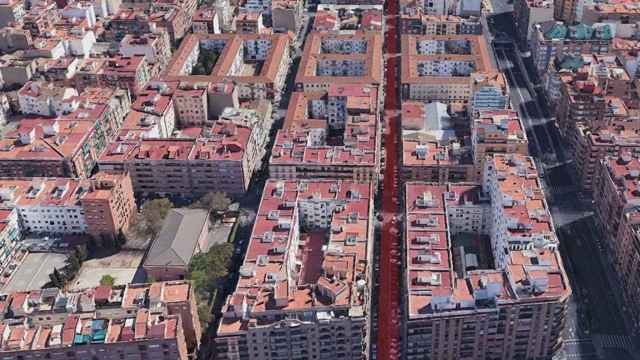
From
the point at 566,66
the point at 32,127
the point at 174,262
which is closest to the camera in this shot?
the point at 174,262

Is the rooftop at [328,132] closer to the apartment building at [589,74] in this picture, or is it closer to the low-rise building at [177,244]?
the low-rise building at [177,244]

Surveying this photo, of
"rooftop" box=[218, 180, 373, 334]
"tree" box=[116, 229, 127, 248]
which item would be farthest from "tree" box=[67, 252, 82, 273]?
"rooftop" box=[218, 180, 373, 334]

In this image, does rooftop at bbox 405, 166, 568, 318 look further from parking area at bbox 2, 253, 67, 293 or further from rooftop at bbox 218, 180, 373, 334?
parking area at bbox 2, 253, 67, 293

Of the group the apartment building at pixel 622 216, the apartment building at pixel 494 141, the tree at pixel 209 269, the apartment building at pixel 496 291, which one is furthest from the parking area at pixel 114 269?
the apartment building at pixel 622 216

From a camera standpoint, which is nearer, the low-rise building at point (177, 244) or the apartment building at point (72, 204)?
the low-rise building at point (177, 244)

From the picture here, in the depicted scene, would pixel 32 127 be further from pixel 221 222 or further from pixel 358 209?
pixel 358 209

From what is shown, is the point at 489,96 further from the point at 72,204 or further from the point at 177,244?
the point at 72,204

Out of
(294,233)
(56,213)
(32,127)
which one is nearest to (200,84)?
(32,127)
